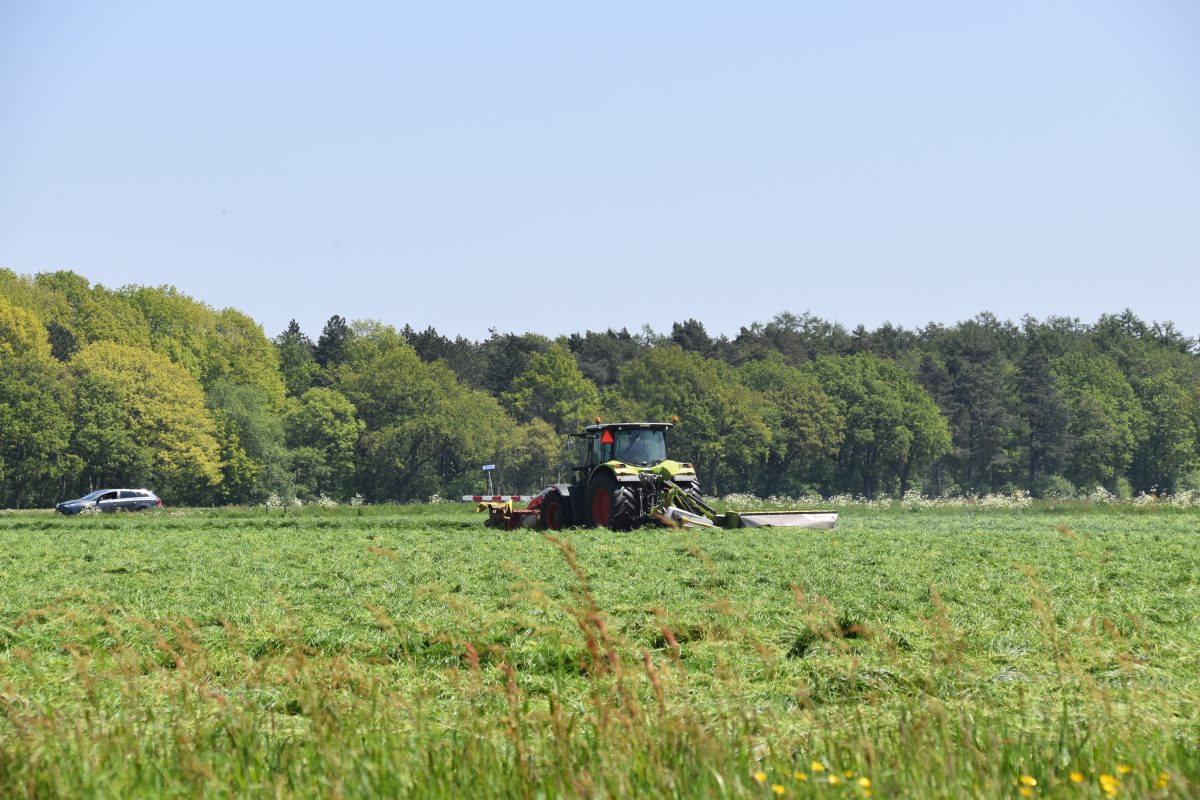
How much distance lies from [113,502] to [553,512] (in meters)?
26.4

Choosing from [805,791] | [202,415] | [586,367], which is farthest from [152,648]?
[586,367]

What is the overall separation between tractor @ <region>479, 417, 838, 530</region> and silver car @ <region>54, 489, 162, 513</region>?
2466 centimetres

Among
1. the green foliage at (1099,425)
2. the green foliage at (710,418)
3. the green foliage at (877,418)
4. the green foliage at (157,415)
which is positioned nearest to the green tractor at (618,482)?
the green foliage at (710,418)

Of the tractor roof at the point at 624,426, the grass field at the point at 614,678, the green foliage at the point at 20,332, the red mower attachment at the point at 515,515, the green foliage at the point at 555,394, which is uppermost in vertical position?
the green foliage at the point at 20,332

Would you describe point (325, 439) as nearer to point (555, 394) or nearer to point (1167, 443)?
point (555, 394)

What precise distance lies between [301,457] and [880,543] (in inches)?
1962

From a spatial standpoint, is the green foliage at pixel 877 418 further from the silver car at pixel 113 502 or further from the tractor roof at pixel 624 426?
the tractor roof at pixel 624 426

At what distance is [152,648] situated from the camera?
28.2 feet

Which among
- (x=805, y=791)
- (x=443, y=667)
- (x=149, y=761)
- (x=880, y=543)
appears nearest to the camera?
(x=805, y=791)

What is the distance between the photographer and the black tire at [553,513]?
953 inches

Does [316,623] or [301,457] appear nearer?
[316,623]

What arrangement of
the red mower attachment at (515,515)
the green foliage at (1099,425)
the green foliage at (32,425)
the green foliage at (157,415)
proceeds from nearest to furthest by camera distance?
the red mower attachment at (515,515)
the green foliage at (32,425)
the green foliage at (157,415)
the green foliage at (1099,425)

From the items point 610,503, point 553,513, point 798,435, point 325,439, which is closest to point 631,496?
point 610,503

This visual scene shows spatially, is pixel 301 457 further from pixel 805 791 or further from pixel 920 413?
pixel 805 791
